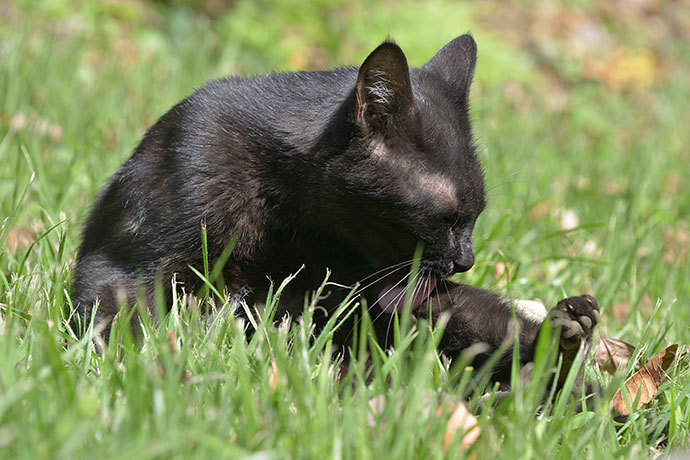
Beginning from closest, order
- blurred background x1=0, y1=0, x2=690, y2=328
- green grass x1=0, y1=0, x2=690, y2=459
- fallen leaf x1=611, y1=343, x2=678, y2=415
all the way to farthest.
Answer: green grass x1=0, y1=0, x2=690, y2=459, fallen leaf x1=611, y1=343, x2=678, y2=415, blurred background x1=0, y1=0, x2=690, y2=328

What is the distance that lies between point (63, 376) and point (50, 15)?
4.59 m

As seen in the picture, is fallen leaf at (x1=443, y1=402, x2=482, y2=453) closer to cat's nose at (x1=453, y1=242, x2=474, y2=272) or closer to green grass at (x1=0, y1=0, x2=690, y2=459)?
green grass at (x1=0, y1=0, x2=690, y2=459)

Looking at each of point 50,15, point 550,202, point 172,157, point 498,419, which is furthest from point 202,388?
point 50,15

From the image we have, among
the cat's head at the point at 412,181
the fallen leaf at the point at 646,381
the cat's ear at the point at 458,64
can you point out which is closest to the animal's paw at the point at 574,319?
the fallen leaf at the point at 646,381

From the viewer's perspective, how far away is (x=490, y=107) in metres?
5.50

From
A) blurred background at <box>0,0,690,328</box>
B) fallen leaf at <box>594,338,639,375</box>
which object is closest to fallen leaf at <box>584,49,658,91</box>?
blurred background at <box>0,0,690,328</box>

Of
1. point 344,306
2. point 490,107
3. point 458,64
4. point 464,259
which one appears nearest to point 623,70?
point 490,107

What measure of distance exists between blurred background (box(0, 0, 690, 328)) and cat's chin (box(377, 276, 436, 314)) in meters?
0.45

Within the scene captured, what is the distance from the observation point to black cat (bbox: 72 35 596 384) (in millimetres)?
2266

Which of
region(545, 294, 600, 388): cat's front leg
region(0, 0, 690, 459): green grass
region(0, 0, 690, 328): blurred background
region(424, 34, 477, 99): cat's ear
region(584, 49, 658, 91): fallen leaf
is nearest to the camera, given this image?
region(0, 0, 690, 459): green grass

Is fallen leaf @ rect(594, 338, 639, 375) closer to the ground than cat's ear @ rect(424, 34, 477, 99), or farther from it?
closer to the ground

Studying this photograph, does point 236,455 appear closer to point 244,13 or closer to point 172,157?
point 172,157

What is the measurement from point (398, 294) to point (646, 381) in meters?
0.74

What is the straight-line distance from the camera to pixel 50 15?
5555 mm
